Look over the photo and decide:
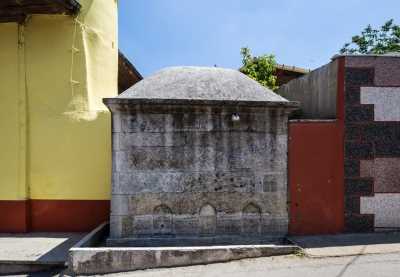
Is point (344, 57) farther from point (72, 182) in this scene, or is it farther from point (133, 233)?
point (72, 182)

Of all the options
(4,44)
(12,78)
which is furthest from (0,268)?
(4,44)

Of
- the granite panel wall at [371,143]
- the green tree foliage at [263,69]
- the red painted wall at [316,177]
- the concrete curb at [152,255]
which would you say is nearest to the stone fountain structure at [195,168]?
the red painted wall at [316,177]

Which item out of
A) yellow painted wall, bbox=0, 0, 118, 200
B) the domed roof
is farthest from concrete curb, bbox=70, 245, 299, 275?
yellow painted wall, bbox=0, 0, 118, 200

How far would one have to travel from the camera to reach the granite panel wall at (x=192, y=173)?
656 cm

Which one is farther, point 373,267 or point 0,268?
point 0,268

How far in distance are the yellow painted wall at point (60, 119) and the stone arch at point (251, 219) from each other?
3.21 m

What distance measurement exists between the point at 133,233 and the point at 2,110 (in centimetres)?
416

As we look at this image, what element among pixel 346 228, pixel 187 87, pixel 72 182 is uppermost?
pixel 187 87

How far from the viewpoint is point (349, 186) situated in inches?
275

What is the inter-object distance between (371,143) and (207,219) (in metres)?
3.33

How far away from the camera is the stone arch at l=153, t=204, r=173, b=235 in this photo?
6.57 meters

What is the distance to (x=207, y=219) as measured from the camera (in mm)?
6652

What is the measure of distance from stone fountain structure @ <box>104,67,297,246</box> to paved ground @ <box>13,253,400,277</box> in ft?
2.62

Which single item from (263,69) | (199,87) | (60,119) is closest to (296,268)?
(199,87)
